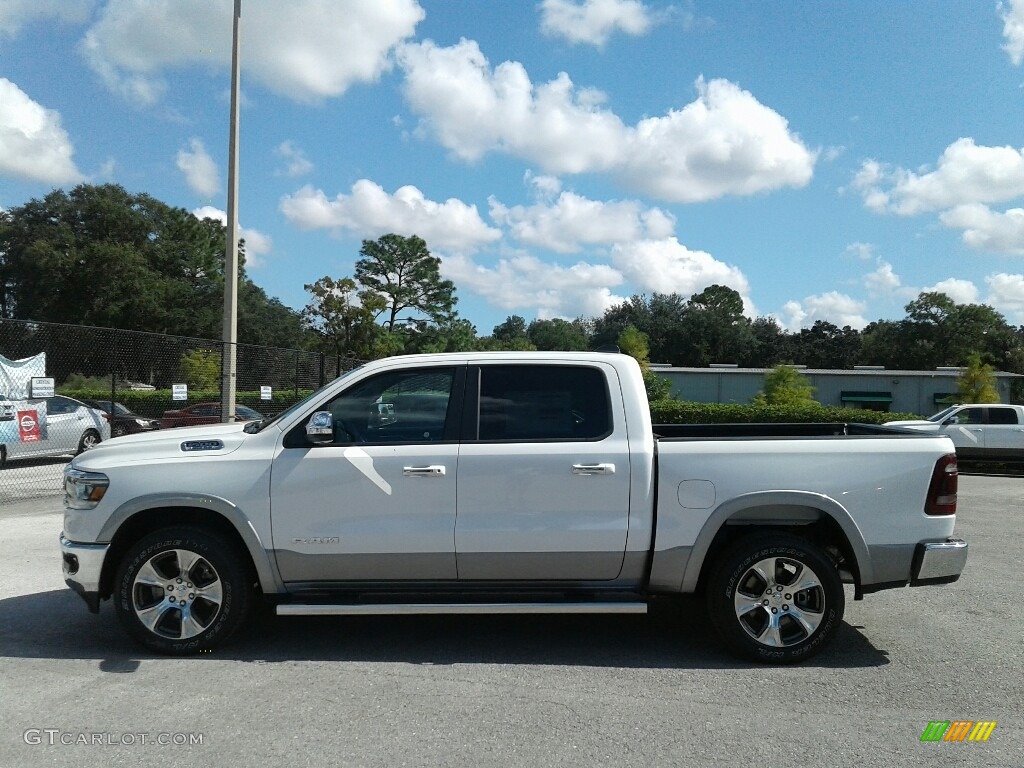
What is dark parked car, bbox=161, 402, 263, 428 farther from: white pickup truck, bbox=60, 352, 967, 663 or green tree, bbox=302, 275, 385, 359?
green tree, bbox=302, 275, 385, 359

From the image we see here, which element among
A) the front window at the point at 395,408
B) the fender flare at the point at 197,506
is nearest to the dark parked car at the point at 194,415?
the fender flare at the point at 197,506

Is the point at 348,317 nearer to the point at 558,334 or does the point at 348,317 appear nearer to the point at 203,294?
the point at 203,294

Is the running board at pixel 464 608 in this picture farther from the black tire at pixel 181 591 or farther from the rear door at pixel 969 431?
the rear door at pixel 969 431

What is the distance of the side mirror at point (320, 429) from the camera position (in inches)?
192

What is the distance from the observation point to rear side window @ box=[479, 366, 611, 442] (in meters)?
5.02

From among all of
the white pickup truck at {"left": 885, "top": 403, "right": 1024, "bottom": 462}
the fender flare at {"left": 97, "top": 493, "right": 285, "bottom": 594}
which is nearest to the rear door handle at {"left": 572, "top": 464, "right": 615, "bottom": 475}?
the fender flare at {"left": 97, "top": 493, "right": 285, "bottom": 594}

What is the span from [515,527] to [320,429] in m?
1.34

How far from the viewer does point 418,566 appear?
4.89m

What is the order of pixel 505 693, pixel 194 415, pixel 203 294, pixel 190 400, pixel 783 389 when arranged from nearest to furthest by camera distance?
pixel 505 693 → pixel 194 415 → pixel 190 400 → pixel 783 389 → pixel 203 294

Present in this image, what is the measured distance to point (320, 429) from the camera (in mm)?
4875

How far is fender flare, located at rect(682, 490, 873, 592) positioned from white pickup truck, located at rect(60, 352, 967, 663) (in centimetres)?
1

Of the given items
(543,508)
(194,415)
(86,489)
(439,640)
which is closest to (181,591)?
(86,489)

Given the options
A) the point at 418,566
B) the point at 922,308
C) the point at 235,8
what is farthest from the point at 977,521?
the point at 922,308

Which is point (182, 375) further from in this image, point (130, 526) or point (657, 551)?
point (657, 551)
